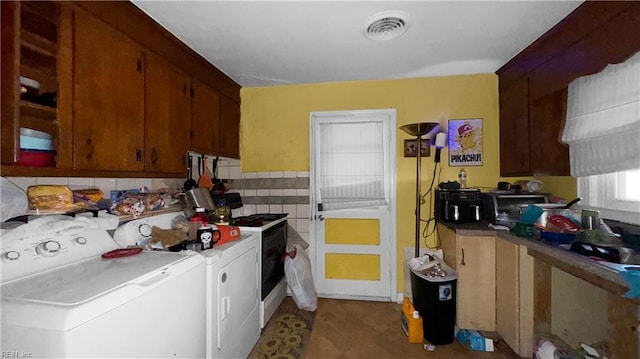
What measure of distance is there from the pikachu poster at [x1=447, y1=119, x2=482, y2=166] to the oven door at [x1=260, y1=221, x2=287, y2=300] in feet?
5.89

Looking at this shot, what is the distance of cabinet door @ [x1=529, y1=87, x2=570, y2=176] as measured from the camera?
1800 mm

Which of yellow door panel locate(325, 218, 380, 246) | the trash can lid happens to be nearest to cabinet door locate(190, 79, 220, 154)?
yellow door panel locate(325, 218, 380, 246)

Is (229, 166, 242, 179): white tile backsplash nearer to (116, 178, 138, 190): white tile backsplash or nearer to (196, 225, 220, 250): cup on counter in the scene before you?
(116, 178, 138, 190): white tile backsplash

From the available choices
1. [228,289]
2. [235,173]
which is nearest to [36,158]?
[228,289]

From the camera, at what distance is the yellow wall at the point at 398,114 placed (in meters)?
2.52

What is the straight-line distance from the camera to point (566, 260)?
4.44ft

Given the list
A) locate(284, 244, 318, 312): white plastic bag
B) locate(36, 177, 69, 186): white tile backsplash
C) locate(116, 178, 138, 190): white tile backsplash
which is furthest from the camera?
locate(284, 244, 318, 312): white plastic bag

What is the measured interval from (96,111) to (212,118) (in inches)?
42.0

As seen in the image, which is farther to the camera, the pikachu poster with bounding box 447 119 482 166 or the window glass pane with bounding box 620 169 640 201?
the pikachu poster with bounding box 447 119 482 166

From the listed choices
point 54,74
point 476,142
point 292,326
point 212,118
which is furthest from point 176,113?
point 476,142

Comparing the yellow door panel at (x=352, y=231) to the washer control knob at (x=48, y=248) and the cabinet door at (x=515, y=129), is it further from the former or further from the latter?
the washer control knob at (x=48, y=248)

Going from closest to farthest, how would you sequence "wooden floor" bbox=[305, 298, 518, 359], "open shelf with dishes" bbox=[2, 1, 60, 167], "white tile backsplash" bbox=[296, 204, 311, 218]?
"open shelf with dishes" bbox=[2, 1, 60, 167] → "wooden floor" bbox=[305, 298, 518, 359] → "white tile backsplash" bbox=[296, 204, 311, 218]

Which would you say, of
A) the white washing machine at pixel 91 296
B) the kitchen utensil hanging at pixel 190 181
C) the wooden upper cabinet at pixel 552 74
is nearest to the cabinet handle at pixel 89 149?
the white washing machine at pixel 91 296

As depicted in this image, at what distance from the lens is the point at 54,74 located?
1136 millimetres
